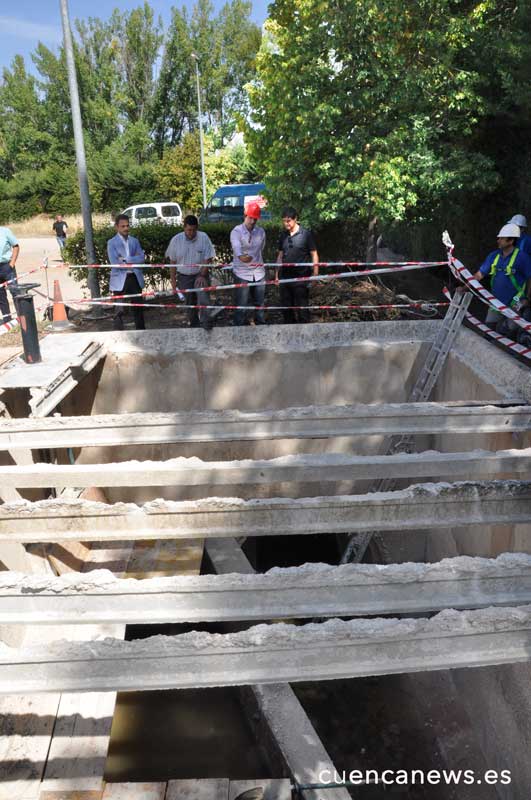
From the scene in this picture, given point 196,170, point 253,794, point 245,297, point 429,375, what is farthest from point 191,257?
point 196,170

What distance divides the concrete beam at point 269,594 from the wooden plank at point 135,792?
114 cm

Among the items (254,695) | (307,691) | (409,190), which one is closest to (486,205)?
(409,190)

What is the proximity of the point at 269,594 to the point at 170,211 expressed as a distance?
2536 cm

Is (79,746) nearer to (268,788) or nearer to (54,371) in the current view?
(268,788)

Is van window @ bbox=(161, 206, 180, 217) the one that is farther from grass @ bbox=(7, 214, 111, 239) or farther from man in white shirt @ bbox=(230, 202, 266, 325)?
man in white shirt @ bbox=(230, 202, 266, 325)

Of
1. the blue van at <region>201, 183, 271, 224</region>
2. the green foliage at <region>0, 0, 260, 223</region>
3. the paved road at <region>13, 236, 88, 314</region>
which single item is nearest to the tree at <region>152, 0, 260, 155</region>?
the green foliage at <region>0, 0, 260, 223</region>

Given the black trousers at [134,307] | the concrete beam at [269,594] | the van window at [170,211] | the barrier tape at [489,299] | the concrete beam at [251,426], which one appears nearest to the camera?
the concrete beam at [269,594]

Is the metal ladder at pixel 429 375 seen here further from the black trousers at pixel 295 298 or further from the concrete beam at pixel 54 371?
the concrete beam at pixel 54 371

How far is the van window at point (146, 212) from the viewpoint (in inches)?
1022

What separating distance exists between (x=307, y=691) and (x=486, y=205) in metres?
9.24

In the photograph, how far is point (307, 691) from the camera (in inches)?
225

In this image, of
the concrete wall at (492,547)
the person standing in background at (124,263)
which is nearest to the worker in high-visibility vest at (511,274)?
the concrete wall at (492,547)

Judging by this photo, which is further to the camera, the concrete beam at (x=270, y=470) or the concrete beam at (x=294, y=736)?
the concrete beam at (x=270, y=470)

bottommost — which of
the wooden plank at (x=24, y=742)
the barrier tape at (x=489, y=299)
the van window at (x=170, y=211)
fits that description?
the wooden plank at (x=24, y=742)
